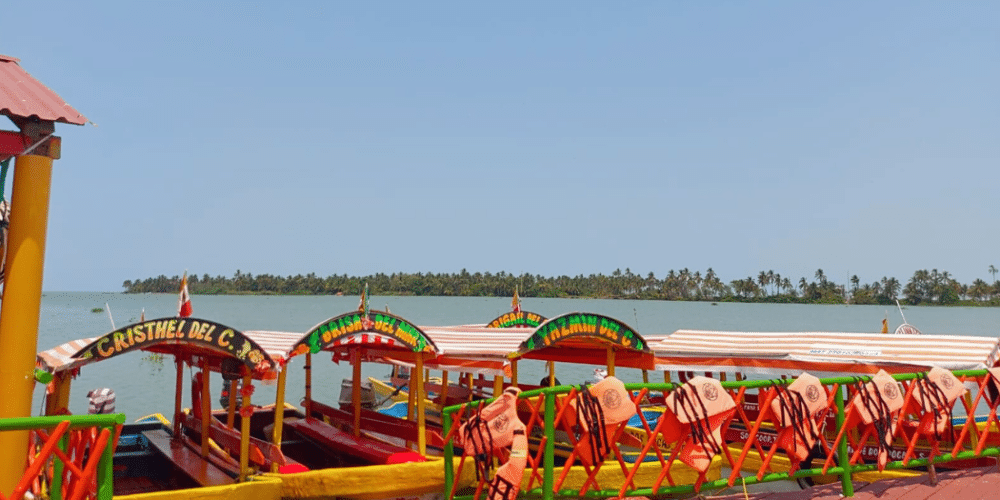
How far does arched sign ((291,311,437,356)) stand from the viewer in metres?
8.97

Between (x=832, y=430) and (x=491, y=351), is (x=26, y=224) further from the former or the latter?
(x=832, y=430)

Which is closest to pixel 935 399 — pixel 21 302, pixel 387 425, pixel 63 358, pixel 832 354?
pixel 832 354

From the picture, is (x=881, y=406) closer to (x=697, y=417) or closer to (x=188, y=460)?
(x=697, y=417)

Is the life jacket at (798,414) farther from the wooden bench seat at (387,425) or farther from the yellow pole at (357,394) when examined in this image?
the yellow pole at (357,394)

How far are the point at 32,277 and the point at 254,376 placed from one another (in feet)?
10.4

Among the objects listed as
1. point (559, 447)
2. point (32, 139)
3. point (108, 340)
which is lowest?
point (559, 447)

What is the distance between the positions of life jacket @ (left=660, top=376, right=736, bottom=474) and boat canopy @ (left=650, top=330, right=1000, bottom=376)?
15.2 feet

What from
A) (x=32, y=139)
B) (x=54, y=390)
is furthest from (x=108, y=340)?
(x=32, y=139)

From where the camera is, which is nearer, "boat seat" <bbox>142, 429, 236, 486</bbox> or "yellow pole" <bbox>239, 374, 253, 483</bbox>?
"yellow pole" <bbox>239, 374, 253, 483</bbox>

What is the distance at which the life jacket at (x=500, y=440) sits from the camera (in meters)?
6.21

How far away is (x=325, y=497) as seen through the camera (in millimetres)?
8133

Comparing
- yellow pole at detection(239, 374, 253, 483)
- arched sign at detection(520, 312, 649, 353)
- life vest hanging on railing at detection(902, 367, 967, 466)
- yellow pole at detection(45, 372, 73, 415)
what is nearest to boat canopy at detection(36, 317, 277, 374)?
yellow pole at detection(45, 372, 73, 415)

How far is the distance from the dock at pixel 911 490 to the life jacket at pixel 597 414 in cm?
138

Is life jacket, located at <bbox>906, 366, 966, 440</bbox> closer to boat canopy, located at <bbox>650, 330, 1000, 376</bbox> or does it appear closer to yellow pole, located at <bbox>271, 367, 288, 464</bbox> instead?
boat canopy, located at <bbox>650, 330, 1000, 376</bbox>
